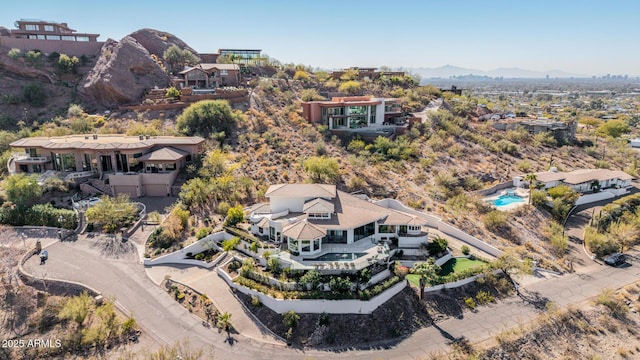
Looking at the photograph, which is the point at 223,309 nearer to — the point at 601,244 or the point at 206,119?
the point at 206,119

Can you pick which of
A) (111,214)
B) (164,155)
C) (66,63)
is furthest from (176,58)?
(111,214)

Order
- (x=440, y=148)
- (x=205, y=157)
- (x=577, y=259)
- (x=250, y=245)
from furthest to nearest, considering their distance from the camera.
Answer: (x=440, y=148) < (x=205, y=157) < (x=577, y=259) < (x=250, y=245)

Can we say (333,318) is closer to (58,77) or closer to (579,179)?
(579,179)

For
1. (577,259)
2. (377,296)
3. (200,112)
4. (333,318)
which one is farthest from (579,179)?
(200,112)

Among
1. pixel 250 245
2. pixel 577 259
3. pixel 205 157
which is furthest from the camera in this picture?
pixel 205 157

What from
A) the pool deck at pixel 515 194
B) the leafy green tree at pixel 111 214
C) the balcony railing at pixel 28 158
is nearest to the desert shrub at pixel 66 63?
the balcony railing at pixel 28 158

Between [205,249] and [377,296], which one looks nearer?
[377,296]

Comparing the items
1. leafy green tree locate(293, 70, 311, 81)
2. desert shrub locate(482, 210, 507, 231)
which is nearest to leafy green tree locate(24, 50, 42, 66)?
leafy green tree locate(293, 70, 311, 81)
